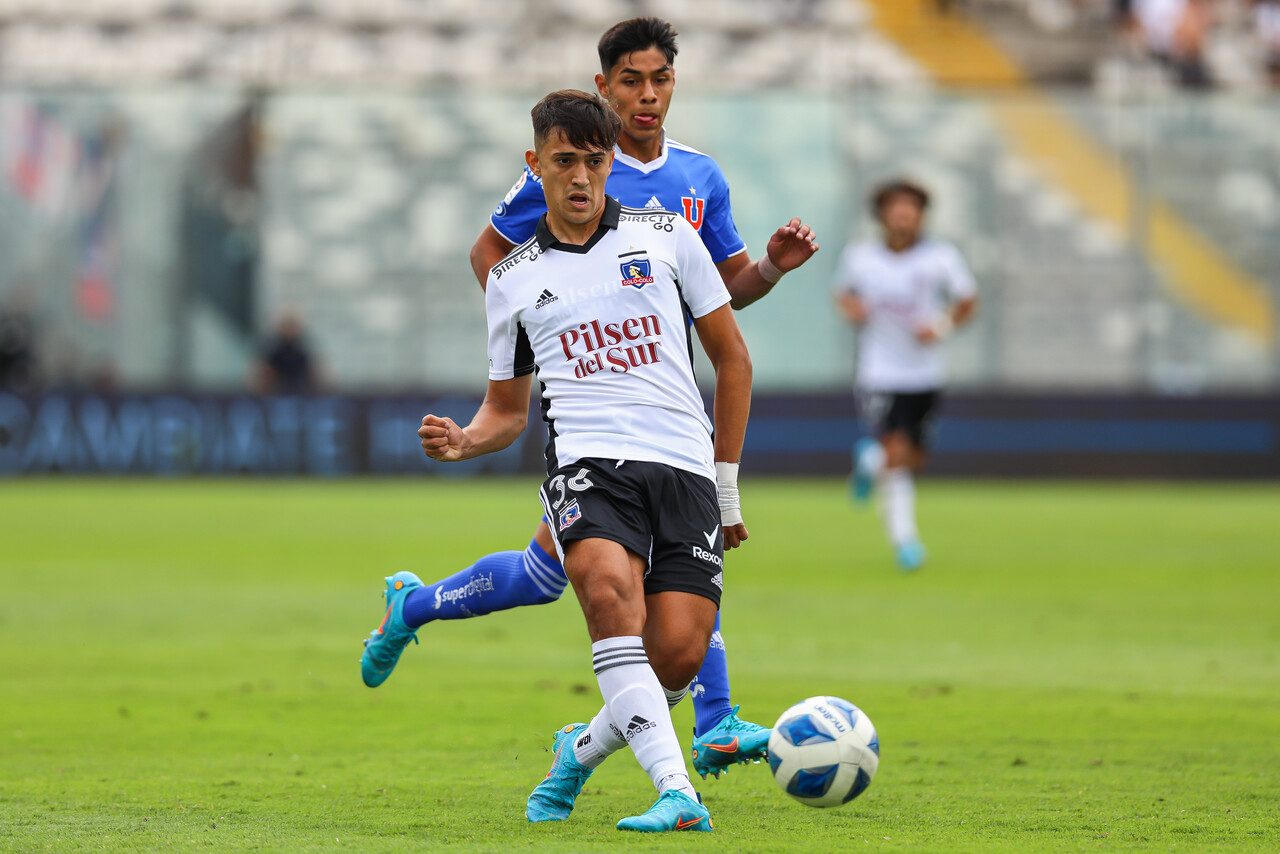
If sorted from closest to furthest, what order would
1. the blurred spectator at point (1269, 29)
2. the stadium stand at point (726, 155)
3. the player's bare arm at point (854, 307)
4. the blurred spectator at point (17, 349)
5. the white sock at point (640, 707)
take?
the white sock at point (640, 707)
the player's bare arm at point (854, 307)
the blurred spectator at point (17, 349)
the stadium stand at point (726, 155)
the blurred spectator at point (1269, 29)

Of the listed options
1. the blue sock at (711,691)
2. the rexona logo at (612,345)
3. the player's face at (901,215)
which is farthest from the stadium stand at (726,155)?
the rexona logo at (612,345)

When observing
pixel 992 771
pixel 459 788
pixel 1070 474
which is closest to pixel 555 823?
pixel 459 788

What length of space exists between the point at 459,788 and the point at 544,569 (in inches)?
29.5

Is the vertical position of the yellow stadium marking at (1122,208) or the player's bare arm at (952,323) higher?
the yellow stadium marking at (1122,208)

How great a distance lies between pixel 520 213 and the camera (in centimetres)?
580

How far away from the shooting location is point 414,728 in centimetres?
668

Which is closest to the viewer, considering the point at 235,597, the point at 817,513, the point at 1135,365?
the point at 235,597

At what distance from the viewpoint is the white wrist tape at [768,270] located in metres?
5.59

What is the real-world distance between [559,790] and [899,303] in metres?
9.80

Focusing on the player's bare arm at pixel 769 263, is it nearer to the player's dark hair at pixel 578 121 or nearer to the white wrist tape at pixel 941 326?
the player's dark hair at pixel 578 121

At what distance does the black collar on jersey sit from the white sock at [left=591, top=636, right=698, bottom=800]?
1180 mm

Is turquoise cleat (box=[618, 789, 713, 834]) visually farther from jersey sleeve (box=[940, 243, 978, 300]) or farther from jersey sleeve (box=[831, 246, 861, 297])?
jersey sleeve (box=[831, 246, 861, 297])

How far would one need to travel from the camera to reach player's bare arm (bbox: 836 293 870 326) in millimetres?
14328

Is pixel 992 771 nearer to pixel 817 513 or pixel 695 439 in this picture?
pixel 695 439
